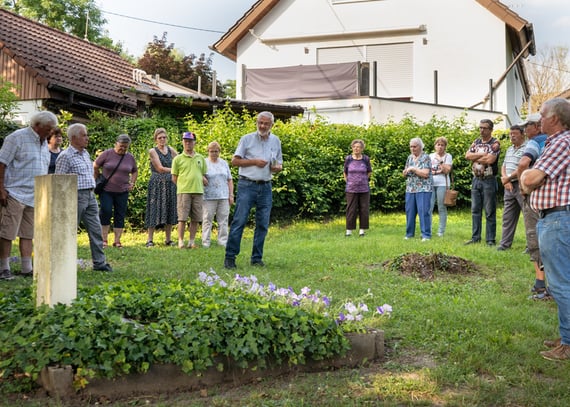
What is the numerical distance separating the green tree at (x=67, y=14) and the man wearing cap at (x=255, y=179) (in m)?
33.3

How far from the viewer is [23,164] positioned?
23.7 ft

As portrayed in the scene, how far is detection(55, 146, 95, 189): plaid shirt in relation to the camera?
7754mm

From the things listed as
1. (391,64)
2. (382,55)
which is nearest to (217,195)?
(391,64)

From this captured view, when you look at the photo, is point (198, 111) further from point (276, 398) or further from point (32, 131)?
point (276, 398)

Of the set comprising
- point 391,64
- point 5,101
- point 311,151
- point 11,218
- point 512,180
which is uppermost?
point 391,64

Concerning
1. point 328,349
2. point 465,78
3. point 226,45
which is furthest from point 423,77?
point 328,349

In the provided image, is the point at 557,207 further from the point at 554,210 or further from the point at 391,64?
the point at 391,64

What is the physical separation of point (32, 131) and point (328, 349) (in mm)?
4809

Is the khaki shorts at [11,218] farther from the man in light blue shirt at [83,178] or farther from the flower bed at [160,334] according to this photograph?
the flower bed at [160,334]

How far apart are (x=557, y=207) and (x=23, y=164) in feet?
18.9

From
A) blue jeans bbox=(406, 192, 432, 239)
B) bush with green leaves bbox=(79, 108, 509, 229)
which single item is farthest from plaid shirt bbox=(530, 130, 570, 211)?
bush with green leaves bbox=(79, 108, 509, 229)

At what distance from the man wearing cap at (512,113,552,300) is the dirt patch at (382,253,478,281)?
Result: 1.13 metres

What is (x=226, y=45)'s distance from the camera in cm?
2530

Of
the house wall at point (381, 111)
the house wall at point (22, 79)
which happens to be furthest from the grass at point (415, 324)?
the house wall at point (22, 79)
